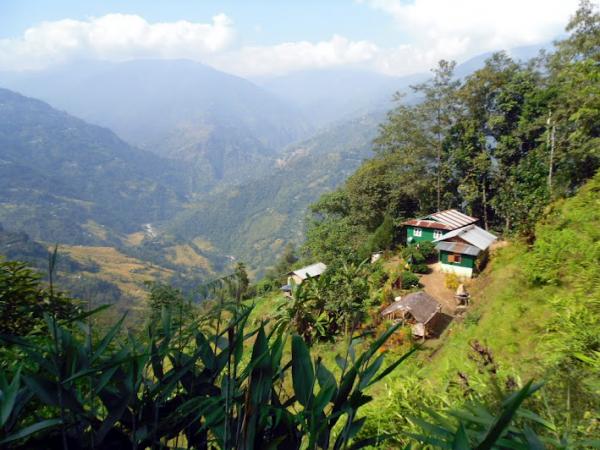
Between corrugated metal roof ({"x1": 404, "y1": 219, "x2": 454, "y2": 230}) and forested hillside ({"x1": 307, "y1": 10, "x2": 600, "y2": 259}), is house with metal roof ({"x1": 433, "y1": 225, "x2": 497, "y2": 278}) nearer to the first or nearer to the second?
forested hillside ({"x1": 307, "y1": 10, "x2": 600, "y2": 259})

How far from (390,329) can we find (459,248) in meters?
18.0

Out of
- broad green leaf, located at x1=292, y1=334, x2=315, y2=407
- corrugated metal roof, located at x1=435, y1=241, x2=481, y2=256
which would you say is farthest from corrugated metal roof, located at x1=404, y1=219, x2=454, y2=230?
broad green leaf, located at x1=292, y1=334, x2=315, y2=407

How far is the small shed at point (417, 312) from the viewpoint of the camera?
12.4m


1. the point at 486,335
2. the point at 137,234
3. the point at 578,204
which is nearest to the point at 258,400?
the point at 486,335

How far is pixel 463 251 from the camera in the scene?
1714cm

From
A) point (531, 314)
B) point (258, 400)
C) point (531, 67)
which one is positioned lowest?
point (531, 314)

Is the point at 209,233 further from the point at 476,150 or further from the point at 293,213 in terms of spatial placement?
the point at 476,150

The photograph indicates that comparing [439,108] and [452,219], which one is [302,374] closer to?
[452,219]

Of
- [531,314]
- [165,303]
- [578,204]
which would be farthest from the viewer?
[578,204]

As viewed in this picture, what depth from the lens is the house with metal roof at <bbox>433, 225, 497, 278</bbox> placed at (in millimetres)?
17250

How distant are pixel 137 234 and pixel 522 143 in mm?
162663

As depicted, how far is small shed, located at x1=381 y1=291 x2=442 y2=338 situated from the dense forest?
0.55 metres

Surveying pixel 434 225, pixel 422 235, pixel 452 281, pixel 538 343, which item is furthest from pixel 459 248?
pixel 538 343

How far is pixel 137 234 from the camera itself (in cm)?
15912
